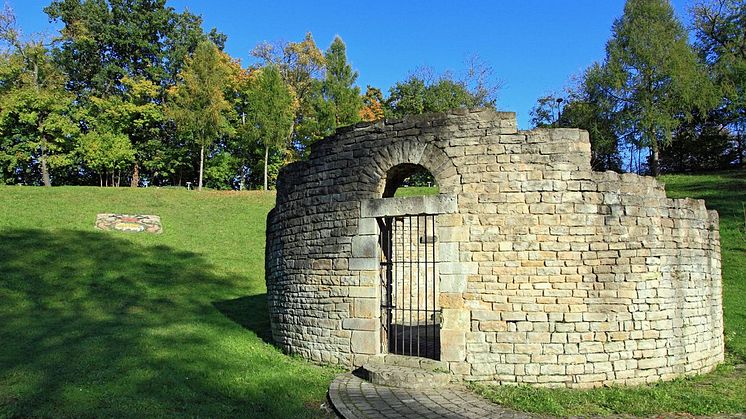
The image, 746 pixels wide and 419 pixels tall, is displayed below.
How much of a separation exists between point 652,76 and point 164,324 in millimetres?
30625

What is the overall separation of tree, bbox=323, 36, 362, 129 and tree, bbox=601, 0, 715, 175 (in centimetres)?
1615

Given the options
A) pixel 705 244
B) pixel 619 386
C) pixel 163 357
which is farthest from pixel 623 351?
pixel 163 357

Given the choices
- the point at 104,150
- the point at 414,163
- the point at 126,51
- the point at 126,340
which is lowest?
the point at 126,340

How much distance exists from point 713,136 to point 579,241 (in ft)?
125

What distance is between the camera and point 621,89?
31.2 metres

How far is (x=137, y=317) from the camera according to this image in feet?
40.5

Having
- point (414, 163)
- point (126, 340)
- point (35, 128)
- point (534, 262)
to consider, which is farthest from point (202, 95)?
point (534, 262)

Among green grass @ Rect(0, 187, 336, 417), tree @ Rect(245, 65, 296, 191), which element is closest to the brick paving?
green grass @ Rect(0, 187, 336, 417)

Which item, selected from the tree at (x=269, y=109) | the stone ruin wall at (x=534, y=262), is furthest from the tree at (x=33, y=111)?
the stone ruin wall at (x=534, y=262)

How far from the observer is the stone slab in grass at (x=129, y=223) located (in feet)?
72.0

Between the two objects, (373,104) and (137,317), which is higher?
(373,104)

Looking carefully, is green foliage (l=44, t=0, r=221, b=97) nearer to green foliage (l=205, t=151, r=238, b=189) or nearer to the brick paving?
green foliage (l=205, t=151, r=238, b=189)

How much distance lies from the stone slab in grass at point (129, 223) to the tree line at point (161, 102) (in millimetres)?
8867

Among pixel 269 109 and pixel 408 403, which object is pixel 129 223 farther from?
pixel 408 403
